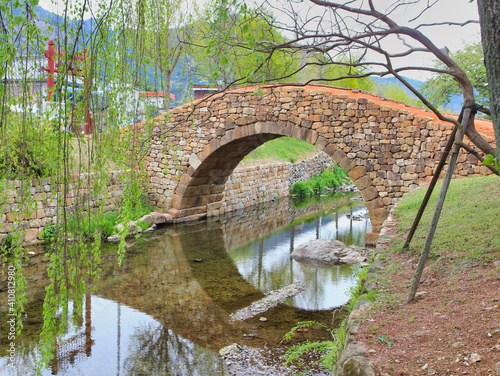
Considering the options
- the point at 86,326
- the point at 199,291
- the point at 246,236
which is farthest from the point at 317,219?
the point at 86,326

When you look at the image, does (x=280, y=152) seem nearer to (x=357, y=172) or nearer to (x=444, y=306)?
(x=357, y=172)

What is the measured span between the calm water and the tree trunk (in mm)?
2524

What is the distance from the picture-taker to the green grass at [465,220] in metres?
4.09

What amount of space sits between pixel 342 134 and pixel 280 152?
9.29 meters

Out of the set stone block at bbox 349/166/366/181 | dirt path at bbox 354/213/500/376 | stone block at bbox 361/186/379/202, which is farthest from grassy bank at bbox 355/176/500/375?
stone block at bbox 349/166/366/181

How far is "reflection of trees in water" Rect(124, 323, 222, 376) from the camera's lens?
441 centimetres

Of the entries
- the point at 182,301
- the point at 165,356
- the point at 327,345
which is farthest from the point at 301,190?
the point at 165,356

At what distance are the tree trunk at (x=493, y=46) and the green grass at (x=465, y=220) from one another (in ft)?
6.97

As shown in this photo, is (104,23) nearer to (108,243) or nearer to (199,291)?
(199,291)

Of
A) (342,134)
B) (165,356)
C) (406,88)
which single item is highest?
(406,88)

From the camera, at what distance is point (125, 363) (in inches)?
179

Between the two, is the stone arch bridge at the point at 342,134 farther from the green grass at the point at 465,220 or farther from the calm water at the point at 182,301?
the calm water at the point at 182,301

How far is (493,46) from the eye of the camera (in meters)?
1.98

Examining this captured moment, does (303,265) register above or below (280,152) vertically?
below
